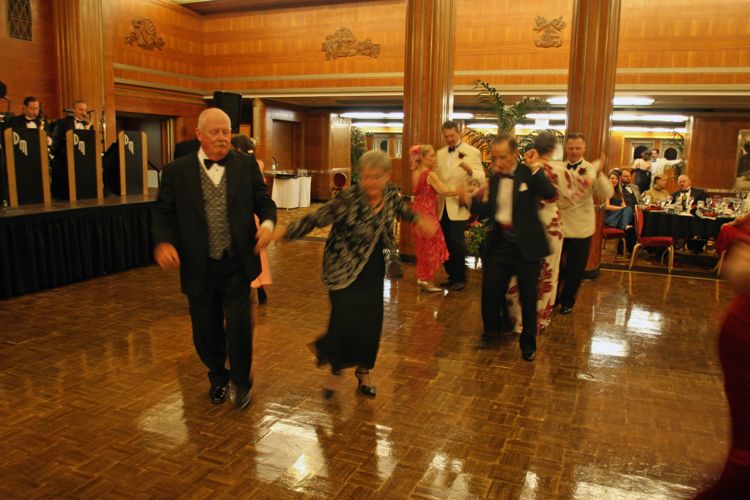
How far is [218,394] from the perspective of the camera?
137 inches

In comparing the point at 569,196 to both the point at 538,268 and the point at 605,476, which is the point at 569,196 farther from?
the point at 605,476

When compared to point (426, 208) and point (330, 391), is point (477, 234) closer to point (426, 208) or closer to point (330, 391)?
point (426, 208)

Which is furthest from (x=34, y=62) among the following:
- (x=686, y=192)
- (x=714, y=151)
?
(x=714, y=151)

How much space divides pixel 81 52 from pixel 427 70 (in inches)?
256

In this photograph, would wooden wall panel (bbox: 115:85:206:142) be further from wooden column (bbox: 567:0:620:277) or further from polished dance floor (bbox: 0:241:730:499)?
wooden column (bbox: 567:0:620:277)

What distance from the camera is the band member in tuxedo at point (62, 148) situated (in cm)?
706

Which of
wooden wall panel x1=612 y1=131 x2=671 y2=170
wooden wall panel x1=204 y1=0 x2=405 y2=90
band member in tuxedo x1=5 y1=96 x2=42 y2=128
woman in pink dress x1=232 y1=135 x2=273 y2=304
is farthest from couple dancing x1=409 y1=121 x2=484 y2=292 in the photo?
wooden wall panel x1=612 y1=131 x2=671 y2=170

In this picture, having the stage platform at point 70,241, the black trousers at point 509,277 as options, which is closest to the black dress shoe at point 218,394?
the black trousers at point 509,277

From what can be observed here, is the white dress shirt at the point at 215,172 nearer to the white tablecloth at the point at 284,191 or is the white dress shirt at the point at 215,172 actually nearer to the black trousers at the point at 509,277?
the black trousers at the point at 509,277

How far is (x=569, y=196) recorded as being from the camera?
492 centimetres

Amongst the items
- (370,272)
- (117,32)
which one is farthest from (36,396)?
(117,32)

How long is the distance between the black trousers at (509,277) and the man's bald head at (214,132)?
210 centimetres

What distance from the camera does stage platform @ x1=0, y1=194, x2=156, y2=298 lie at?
5648 mm

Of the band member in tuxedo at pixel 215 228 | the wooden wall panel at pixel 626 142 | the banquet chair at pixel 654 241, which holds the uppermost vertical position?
the wooden wall panel at pixel 626 142
